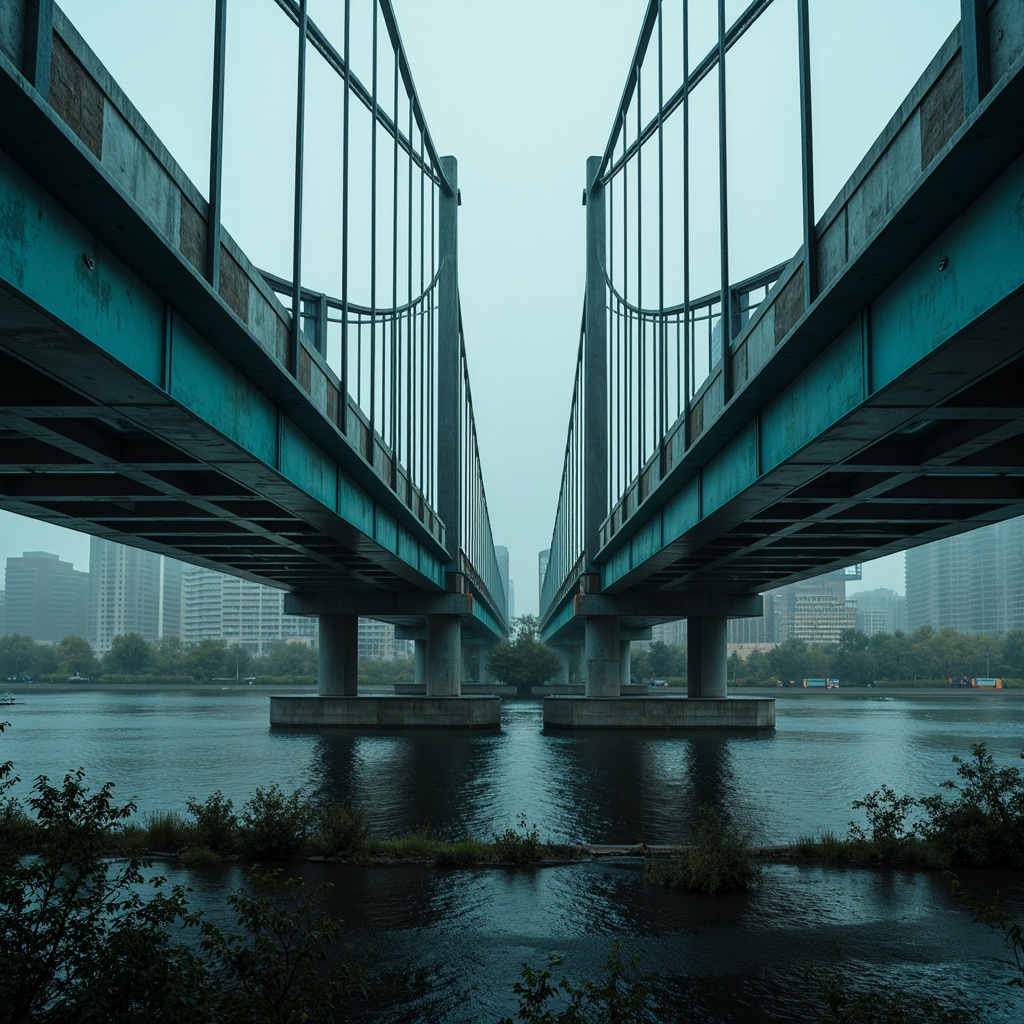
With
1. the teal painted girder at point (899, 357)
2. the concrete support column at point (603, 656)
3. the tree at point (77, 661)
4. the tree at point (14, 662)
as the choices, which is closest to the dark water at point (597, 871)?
the concrete support column at point (603, 656)

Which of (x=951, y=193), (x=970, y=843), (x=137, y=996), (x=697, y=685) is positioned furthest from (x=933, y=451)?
(x=697, y=685)

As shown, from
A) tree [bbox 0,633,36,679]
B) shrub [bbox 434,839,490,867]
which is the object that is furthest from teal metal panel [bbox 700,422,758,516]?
tree [bbox 0,633,36,679]

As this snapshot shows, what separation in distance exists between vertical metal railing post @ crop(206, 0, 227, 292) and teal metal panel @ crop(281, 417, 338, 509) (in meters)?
Result: 6.42

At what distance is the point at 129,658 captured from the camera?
191750 millimetres

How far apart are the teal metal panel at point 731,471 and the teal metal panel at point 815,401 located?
48.9 inches

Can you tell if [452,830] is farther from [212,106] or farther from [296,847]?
[212,106]

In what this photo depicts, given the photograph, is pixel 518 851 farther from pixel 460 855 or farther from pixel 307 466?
pixel 307 466

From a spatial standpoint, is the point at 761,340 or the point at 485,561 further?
the point at 485,561

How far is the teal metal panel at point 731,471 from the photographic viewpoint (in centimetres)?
2189

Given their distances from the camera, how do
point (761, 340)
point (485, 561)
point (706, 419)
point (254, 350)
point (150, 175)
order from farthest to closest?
point (485, 561)
point (706, 419)
point (761, 340)
point (254, 350)
point (150, 175)

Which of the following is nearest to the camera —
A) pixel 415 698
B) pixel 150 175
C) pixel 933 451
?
pixel 150 175

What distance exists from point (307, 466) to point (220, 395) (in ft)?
23.2

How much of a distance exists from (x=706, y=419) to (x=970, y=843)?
Result: 409 inches

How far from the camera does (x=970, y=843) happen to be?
65.5 ft
